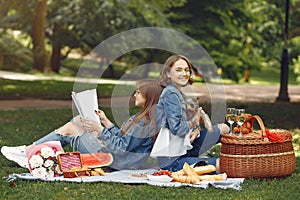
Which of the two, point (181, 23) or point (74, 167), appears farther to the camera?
point (181, 23)

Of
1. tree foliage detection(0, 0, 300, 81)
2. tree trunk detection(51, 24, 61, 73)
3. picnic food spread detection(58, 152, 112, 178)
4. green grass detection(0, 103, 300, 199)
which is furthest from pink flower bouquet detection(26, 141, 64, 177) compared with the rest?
tree trunk detection(51, 24, 61, 73)

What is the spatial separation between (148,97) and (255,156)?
1.32m

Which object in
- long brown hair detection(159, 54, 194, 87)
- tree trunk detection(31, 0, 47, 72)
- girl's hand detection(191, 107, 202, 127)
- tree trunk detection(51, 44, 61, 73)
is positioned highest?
long brown hair detection(159, 54, 194, 87)

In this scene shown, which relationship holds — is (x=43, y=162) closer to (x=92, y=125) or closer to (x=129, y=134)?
(x=92, y=125)

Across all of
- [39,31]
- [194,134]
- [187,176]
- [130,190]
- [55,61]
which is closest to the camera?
[130,190]

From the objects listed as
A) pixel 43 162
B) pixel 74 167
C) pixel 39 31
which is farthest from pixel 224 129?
pixel 39 31

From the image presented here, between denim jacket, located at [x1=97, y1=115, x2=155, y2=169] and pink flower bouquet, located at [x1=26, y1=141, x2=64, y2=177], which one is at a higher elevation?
denim jacket, located at [x1=97, y1=115, x2=155, y2=169]

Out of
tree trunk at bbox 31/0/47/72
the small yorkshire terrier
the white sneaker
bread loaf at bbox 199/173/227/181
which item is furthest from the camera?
tree trunk at bbox 31/0/47/72

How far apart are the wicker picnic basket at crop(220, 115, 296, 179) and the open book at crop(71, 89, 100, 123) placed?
55.6 inches

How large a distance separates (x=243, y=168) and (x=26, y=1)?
64.7 ft

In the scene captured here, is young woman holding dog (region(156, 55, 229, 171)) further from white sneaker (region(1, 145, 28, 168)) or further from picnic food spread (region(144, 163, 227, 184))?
white sneaker (region(1, 145, 28, 168))

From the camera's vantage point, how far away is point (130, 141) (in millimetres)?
7137

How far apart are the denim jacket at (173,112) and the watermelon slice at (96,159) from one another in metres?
0.69

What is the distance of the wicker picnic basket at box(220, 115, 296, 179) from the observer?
6816 millimetres
